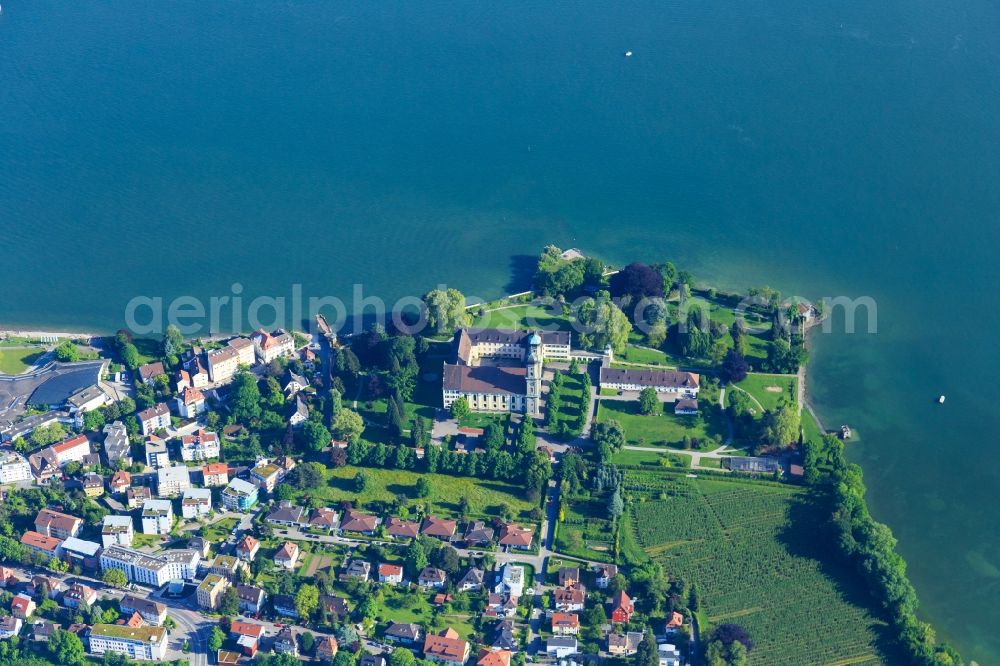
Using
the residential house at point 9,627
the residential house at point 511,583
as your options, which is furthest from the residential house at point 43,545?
the residential house at point 511,583

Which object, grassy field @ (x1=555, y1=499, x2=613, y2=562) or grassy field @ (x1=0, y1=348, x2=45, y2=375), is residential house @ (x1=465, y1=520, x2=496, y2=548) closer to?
grassy field @ (x1=555, y1=499, x2=613, y2=562)

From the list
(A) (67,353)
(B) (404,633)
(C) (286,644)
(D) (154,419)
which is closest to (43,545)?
(D) (154,419)

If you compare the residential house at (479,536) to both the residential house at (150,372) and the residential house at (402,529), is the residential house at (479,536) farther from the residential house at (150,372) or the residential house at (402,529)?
the residential house at (150,372)

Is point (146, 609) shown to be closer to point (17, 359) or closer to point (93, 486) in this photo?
point (93, 486)

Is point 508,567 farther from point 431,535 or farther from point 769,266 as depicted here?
point 769,266

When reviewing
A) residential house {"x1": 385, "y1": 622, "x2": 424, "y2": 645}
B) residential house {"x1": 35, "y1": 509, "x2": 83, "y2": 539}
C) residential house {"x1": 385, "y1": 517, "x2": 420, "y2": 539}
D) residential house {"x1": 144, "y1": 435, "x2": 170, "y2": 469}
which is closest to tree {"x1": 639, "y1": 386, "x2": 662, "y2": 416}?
residential house {"x1": 385, "y1": 517, "x2": 420, "y2": 539}

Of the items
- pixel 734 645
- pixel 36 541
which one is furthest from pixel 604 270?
pixel 36 541
